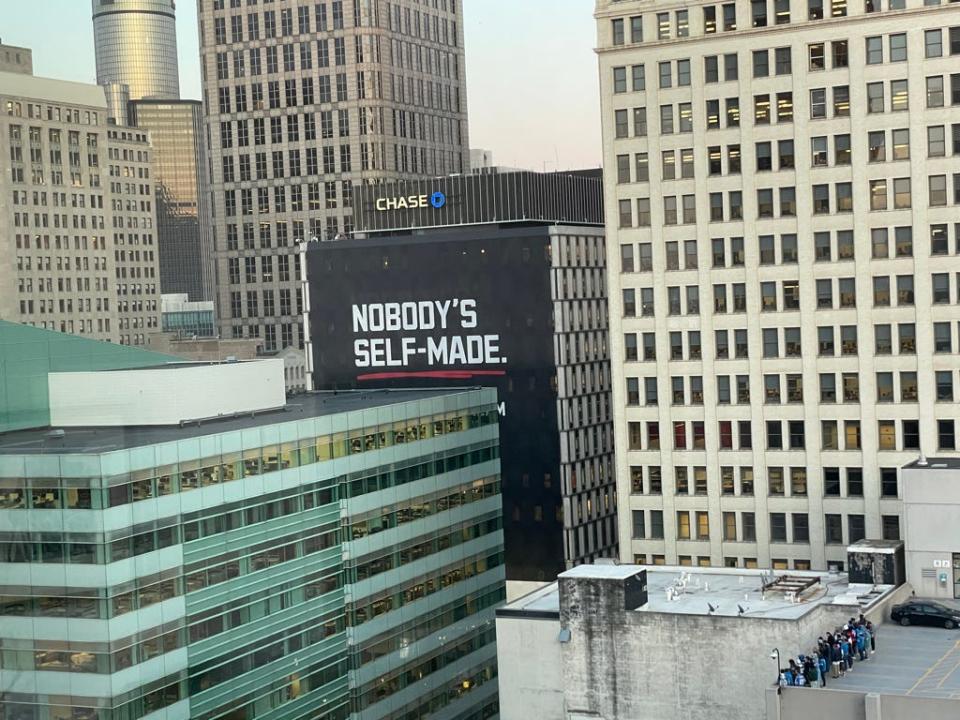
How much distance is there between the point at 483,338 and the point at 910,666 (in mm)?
78704


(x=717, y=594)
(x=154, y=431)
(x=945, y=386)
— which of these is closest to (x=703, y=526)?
(x=945, y=386)

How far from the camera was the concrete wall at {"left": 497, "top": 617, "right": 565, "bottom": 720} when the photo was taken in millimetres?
102062

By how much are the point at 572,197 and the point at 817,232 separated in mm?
52740

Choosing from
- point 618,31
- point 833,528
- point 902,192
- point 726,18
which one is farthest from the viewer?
point 618,31

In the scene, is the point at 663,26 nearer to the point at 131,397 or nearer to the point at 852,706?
the point at 131,397

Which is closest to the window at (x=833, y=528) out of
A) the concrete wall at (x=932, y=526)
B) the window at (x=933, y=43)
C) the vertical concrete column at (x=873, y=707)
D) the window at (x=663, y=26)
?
the concrete wall at (x=932, y=526)

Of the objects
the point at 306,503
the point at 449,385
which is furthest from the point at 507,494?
the point at 306,503

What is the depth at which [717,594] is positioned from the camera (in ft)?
340

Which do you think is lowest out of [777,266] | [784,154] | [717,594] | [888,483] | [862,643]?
[717,594]

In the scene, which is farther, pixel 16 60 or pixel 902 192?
pixel 16 60

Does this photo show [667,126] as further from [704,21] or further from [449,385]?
[449,385]

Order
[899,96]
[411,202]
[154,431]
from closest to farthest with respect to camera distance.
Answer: [154,431] → [899,96] → [411,202]

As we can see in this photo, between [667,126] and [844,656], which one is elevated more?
[667,126]

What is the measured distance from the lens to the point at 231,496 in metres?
96.9
